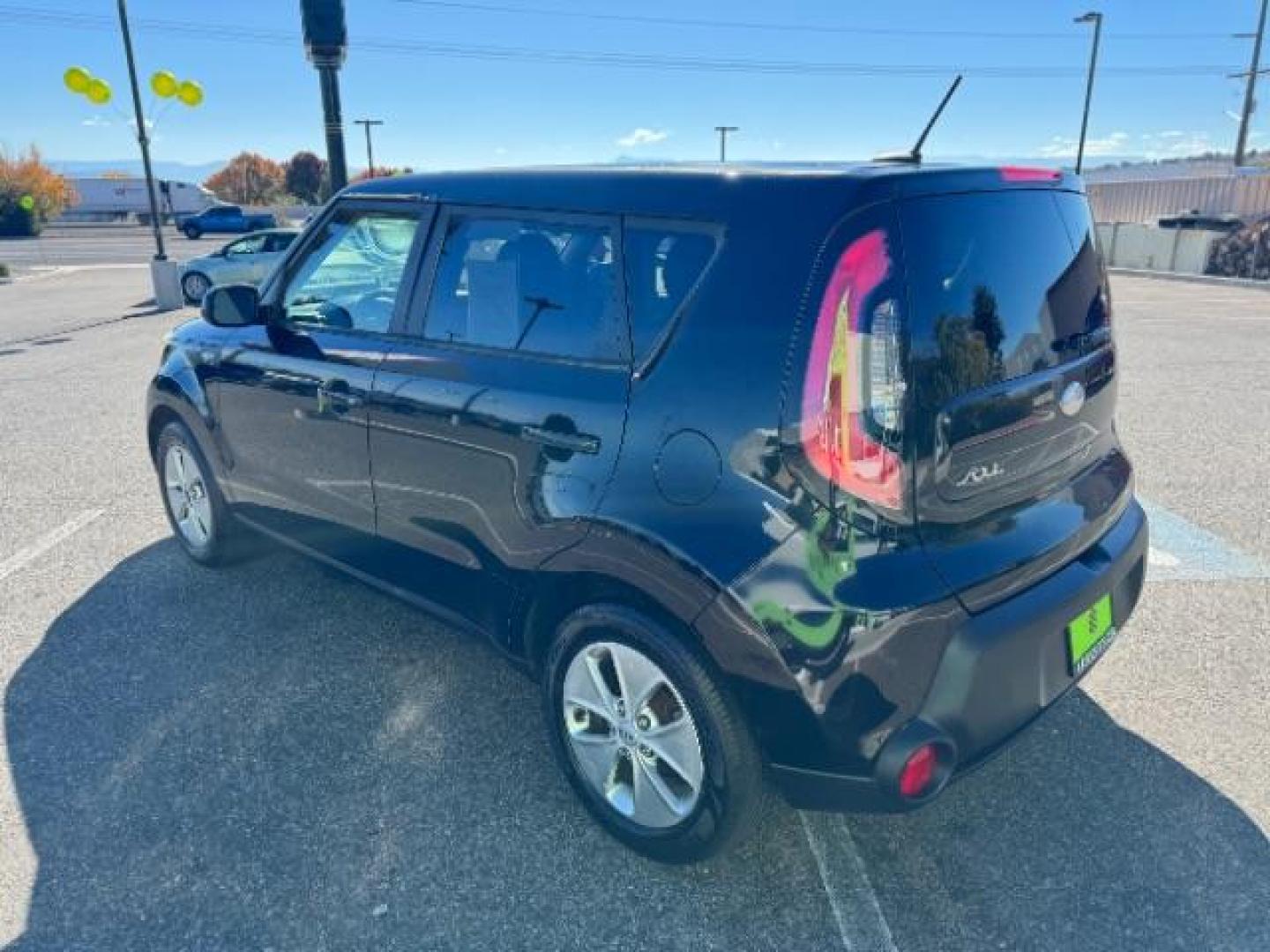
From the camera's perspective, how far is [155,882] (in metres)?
2.31

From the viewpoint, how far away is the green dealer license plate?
2.22 m

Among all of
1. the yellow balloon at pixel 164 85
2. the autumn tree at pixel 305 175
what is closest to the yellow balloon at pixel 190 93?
the yellow balloon at pixel 164 85

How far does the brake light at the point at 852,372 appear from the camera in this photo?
189cm

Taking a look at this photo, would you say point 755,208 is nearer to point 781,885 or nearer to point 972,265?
point 972,265

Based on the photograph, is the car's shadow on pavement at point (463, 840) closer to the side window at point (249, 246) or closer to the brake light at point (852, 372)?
the brake light at point (852, 372)

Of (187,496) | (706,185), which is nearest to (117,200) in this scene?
(187,496)

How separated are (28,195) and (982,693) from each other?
176ft

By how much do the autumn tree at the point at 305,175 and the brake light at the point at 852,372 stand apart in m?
81.7

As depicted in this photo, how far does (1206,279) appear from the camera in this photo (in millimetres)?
19766

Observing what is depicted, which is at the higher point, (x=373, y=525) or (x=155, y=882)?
(x=373, y=525)

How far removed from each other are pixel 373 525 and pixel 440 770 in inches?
34.0

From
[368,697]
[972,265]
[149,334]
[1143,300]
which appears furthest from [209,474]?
[1143,300]

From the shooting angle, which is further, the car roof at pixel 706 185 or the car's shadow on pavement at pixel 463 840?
the car's shadow on pavement at pixel 463 840

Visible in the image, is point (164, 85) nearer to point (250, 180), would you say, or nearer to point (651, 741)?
point (651, 741)
